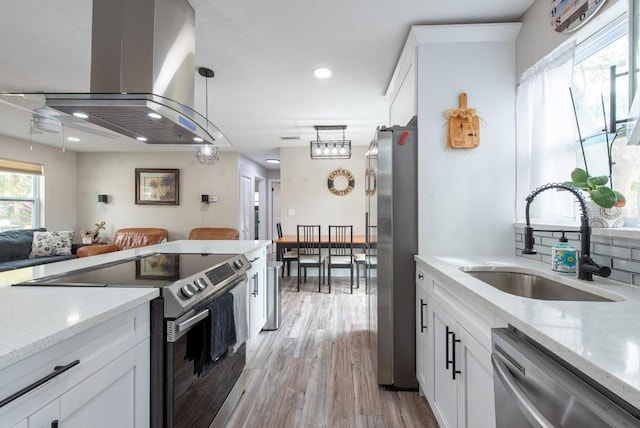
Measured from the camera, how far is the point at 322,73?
2650mm

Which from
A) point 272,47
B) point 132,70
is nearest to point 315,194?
point 272,47

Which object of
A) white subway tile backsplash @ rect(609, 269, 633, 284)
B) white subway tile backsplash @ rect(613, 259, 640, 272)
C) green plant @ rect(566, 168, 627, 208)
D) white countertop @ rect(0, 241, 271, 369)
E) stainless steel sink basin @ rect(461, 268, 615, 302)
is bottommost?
stainless steel sink basin @ rect(461, 268, 615, 302)

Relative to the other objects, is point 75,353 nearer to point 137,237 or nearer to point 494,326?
point 494,326

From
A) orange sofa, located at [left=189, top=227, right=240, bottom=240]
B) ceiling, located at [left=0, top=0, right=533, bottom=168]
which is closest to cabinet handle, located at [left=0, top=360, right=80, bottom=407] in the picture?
ceiling, located at [left=0, top=0, right=533, bottom=168]

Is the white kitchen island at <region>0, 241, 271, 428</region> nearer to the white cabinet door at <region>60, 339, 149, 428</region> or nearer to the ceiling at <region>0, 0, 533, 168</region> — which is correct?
the white cabinet door at <region>60, 339, 149, 428</region>

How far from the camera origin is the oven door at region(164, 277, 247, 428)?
3.71 feet

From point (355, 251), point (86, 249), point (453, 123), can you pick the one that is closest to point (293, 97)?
point (453, 123)

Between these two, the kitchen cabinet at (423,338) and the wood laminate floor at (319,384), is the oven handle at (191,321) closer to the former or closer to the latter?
the wood laminate floor at (319,384)

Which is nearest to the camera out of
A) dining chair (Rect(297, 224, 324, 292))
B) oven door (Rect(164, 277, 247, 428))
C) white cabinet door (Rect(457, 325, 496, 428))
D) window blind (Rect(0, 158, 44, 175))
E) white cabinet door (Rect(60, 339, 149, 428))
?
white cabinet door (Rect(60, 339, 149, 428))

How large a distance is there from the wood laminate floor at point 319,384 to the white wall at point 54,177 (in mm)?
5126

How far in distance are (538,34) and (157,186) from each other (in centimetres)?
635

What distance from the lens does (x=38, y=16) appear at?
73.0 inches

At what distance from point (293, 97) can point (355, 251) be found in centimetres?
271

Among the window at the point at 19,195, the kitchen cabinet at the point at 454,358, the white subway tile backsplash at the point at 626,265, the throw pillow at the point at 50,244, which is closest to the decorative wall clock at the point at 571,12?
the white subway tile backsplash at the point at 626,265
